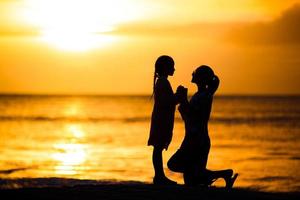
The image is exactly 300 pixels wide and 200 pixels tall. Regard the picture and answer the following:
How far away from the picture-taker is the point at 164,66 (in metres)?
9.57

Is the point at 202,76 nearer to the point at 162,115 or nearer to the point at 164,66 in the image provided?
the point at 164,66

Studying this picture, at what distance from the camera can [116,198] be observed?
26.6 ft

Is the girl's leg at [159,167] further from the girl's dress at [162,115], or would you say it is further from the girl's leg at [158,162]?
the girl's dress at [162,115]

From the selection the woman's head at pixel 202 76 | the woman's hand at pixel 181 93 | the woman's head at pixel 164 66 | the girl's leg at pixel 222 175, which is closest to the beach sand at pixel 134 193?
the girl's leg at pixel 222 175

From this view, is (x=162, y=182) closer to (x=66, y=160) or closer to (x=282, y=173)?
(x=282, y=173)

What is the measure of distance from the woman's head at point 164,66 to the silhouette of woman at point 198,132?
1.50 feet

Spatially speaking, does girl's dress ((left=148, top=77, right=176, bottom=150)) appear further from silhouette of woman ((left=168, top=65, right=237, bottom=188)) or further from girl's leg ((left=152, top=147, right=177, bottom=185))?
silhouette of woman ((left=168, top=65, right=237, bottom=188))

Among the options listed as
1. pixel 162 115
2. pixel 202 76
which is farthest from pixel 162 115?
pixel 202 76

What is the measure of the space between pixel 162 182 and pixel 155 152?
51cm

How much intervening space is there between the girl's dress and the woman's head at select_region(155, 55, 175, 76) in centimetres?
11

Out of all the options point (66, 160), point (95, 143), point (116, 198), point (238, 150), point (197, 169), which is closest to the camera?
point (116, 198)

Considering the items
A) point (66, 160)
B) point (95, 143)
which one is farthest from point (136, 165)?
point (95, 143)

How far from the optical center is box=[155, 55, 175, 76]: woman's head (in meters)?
9.49

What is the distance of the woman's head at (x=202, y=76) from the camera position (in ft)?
30.2
